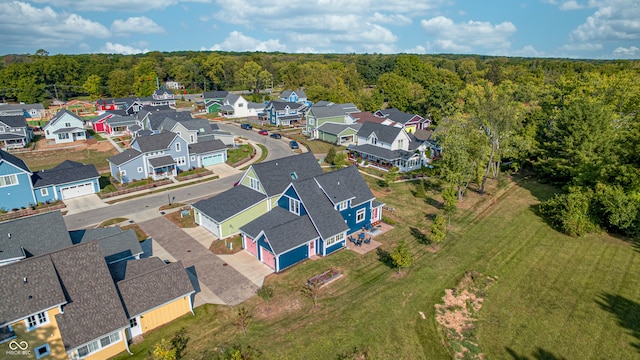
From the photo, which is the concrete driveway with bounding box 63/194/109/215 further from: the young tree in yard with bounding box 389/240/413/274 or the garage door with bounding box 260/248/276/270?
the young tree in yard with bounding box 389/240/413/274

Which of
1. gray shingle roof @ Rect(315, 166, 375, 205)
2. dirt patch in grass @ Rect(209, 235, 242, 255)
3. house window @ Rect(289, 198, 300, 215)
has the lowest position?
dirt patch in grass @ Rect(209, 235, 242, 255)

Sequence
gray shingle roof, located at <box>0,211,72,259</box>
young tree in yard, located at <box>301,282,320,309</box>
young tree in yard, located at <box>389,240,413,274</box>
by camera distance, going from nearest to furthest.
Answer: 1. young tree in yard, located at <box>301,282,320,309</box>
2. gray shingle roof, located at <box>0,211,72,259</box>
3. young tree in yard, located at <box>389,240,413,274</box>

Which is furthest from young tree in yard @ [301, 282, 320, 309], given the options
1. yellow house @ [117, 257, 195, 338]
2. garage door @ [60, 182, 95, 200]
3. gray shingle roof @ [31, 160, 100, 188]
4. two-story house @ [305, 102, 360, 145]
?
two-story house @ [305, 102, 360, 145]

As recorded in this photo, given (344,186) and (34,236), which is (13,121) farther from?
(344,186)

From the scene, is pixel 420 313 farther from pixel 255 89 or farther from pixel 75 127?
pixel 255 89

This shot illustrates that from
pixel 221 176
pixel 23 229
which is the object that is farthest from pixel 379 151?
pixel 23 229

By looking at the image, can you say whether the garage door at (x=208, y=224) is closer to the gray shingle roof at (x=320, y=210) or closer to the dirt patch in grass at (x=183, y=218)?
the dirt patch in grass at (x=183, y=218)

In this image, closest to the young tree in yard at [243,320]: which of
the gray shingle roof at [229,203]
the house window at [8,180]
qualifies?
the gray shingle roof at [229,203]

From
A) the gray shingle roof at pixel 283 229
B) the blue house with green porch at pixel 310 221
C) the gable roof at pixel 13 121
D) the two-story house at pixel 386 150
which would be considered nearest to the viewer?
the gray shingle roof at pixel 283 229
